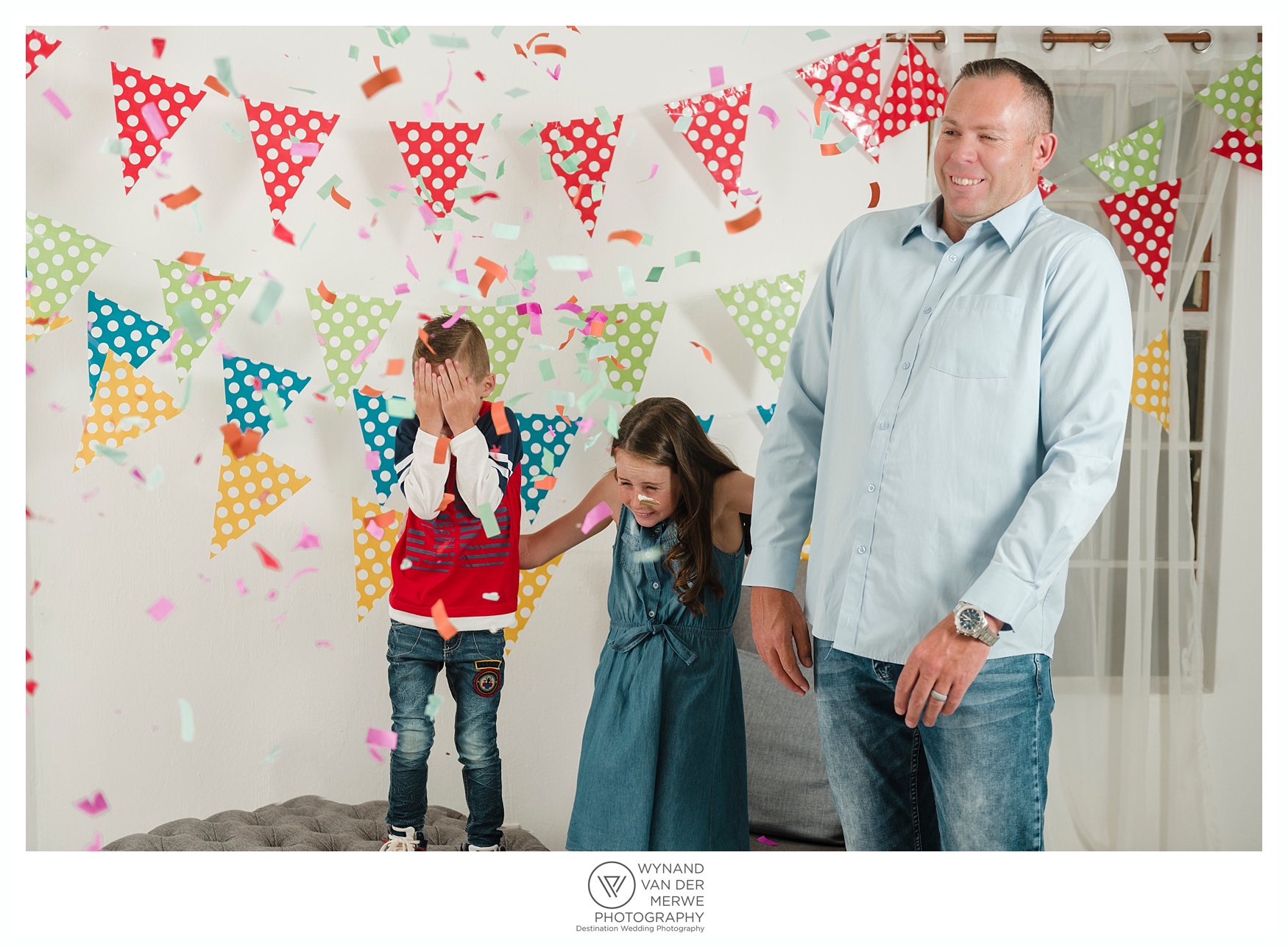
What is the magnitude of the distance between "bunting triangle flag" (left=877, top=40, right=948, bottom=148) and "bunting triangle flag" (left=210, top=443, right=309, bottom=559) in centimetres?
146

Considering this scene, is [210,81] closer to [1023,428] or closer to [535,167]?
[535,167]

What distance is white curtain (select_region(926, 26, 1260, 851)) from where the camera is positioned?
1923 millimetres

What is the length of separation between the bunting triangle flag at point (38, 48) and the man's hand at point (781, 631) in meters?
1.78

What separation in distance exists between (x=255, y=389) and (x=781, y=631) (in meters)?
1.24

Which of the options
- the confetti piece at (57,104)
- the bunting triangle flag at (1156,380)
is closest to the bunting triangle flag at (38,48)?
the confetti piece at (57,104)

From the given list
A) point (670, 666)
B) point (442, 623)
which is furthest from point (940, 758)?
point (442, 623)

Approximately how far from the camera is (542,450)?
195 cm

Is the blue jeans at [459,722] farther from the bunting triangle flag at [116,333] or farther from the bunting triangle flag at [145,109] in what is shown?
the bunting triangle flag at [145,109]

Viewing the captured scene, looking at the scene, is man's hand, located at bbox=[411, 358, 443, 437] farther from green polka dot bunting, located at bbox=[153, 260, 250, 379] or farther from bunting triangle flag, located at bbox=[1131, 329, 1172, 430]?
bunting triangle flag, located at bbox=[1131, 329, 1172, 430]

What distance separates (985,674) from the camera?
3.85 ft

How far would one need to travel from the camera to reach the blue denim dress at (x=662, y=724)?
1605 millimetres

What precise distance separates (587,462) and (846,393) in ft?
2.67

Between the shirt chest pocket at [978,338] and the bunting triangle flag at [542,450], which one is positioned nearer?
the shirt chest pocket at [978,338]

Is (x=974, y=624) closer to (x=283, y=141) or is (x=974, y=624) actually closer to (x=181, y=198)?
(x=283, y=141)
